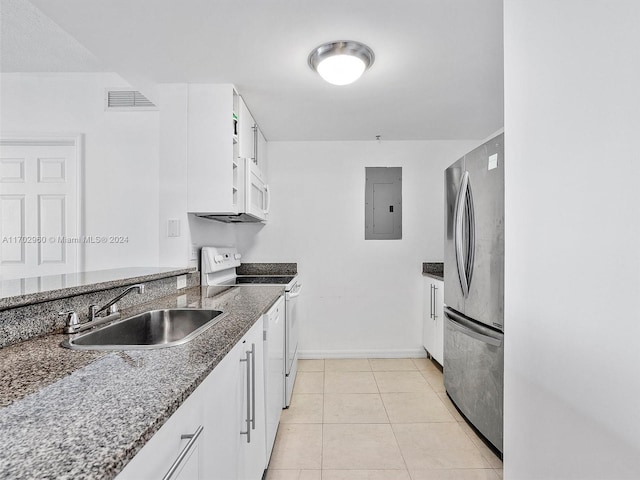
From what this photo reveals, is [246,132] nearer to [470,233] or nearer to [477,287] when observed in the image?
[470,233]

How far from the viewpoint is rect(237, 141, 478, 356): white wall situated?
364cm

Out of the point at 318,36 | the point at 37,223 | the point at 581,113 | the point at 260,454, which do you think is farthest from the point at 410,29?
the point at 37,223

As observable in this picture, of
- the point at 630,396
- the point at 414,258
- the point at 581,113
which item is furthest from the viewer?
the point at 414,258

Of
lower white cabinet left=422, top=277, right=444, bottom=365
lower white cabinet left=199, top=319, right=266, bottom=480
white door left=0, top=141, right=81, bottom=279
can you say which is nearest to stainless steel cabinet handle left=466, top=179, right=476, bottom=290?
lower white cabinet left=422, top=277, right=444, bottom=365

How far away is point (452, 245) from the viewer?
2406 mm

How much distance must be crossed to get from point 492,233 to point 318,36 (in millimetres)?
1452

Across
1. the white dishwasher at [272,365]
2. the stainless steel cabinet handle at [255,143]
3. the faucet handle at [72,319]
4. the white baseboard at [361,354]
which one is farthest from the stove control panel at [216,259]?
the faucet handle at [72,319]

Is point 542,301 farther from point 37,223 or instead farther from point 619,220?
point 37,223

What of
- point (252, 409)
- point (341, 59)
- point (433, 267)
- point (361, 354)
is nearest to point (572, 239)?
point (252, 409)

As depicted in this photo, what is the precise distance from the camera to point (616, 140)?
Result: 31.4 inches

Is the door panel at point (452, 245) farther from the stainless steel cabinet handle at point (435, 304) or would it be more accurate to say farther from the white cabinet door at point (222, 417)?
the white cabinet door at point (222, 417)

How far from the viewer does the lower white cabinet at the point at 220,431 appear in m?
0.64

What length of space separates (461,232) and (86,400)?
2160mm

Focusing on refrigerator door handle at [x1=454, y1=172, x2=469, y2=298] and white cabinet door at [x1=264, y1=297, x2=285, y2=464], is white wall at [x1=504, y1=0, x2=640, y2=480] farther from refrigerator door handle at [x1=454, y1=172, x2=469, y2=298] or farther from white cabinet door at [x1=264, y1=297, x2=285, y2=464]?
white cabinet door at [x1=264, y1=297, x2=285, y2=464]
